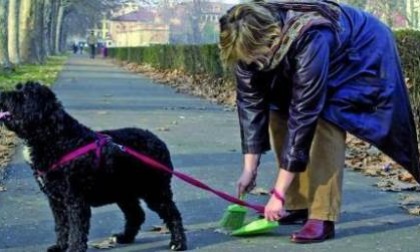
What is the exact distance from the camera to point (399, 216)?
6.88m

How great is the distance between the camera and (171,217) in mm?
5703

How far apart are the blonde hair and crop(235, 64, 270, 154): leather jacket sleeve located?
52cm

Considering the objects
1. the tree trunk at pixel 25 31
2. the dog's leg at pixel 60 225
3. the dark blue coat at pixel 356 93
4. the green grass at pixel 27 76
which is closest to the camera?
the dog's leg at pixel 60 225

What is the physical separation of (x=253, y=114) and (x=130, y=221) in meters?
1.13

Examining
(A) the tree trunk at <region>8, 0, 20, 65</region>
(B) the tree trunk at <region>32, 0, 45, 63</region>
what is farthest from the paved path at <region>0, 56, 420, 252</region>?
(B) the tree trunk at <region>32, 0, 45, 63</region>

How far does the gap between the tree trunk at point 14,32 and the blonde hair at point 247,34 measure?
41.3 meters

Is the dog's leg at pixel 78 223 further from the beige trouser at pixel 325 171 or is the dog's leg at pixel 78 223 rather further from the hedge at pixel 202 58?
the hedge at pixel 202 58

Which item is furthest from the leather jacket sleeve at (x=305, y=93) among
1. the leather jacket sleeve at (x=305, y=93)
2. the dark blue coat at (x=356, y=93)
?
the dark blue coat at (x=356, y=93)

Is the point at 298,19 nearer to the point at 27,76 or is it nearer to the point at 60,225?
the point at 60,225

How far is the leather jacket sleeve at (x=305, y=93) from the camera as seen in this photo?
519 cm

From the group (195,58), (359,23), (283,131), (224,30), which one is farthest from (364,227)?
(195,58)

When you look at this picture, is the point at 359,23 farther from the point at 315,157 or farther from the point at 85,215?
the point at 85,215

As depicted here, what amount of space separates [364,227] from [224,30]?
2197mm

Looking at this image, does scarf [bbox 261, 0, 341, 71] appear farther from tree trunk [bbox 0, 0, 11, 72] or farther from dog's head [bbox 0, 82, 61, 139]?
tree trunk [bbox 0, 0, 11, 72]
